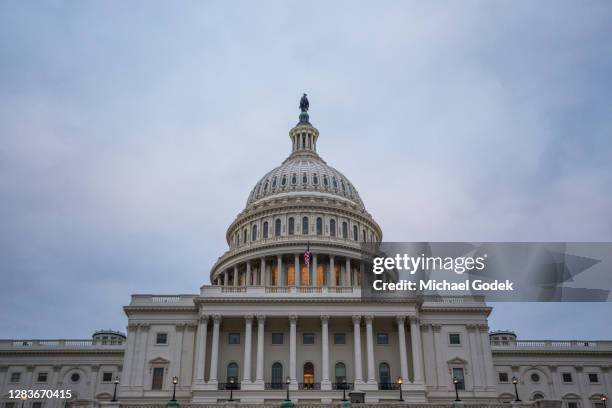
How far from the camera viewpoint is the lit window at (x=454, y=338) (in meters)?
67.5

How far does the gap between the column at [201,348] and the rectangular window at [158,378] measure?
3945 mm

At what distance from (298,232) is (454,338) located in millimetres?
34158

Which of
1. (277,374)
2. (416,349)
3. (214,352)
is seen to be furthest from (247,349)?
(416,349)

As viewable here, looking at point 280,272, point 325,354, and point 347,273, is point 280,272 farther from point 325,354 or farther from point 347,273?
point 325,354

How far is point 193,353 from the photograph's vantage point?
66.1 metres

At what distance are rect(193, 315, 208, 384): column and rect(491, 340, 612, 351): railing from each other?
43.1 metres

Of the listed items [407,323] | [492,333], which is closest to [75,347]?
[407,323]

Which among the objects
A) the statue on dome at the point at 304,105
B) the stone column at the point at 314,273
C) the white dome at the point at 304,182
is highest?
the statue on dome at the point at 304,105

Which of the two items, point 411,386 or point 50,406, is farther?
point 50,406

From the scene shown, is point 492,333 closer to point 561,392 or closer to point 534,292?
point 561,392

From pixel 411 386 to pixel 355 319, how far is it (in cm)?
883

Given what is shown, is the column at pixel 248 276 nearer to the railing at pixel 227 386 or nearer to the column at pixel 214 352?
the column at pixel 214 352

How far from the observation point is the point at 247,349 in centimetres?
6456

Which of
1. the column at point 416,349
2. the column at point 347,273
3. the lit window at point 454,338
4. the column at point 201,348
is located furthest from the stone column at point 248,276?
the lit window at point 454,338
